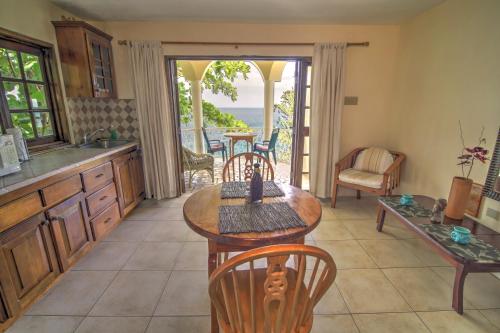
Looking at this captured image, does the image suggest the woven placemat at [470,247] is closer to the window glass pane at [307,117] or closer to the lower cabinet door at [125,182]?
the window glass pane at [307,117]

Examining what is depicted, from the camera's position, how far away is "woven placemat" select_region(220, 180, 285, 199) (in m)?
1.71

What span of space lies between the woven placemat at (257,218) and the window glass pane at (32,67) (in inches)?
93.5

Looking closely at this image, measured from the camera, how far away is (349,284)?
1.83 metres

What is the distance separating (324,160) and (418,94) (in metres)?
1.32

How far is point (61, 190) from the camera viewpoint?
1.82 m

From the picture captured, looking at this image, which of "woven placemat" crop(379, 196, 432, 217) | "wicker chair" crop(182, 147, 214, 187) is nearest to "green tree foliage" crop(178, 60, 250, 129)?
"wicker chair" crop(182, 147, 214, 187)

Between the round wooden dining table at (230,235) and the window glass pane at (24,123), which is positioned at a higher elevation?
the window glass pane at (24,123)

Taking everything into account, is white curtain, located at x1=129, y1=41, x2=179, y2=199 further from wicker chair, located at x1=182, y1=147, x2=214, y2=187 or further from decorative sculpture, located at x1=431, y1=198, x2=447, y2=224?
decorative sculpture, located at x1=431, y1=198, x2=447, y2=224

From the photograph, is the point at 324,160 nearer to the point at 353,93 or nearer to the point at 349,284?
the point at 353,93

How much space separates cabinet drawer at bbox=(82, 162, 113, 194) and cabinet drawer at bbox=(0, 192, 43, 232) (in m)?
0.49

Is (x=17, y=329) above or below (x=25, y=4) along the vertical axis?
below

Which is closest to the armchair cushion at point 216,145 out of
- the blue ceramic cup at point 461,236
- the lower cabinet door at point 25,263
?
the lower cabinet door at point 25,263

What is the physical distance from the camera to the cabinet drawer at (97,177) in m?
2.11

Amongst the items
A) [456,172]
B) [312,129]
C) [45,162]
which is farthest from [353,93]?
[45,162]
